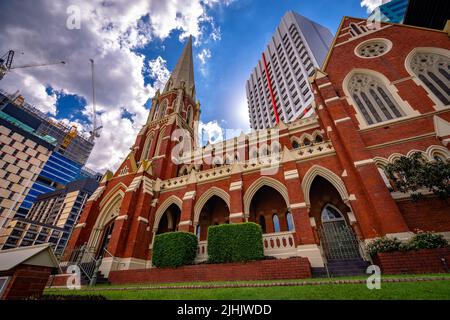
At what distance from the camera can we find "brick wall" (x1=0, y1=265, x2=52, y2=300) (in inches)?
148

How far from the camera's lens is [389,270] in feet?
24.5

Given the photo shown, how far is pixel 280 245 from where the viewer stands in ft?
37.3

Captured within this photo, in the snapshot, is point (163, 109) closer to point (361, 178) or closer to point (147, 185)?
point (147, 185)

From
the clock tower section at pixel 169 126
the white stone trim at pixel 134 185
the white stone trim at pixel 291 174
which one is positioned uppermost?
the clock tower section at pixel 169 126

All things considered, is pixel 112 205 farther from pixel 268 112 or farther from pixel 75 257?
pixel 268 112

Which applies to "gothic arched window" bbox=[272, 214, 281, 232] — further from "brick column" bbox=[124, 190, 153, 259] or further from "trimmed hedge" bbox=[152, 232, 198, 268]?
"brick column" bbox=[124, 190, 153, 259]

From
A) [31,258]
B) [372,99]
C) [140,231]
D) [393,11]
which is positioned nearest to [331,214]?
[372,99]

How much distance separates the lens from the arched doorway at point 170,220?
57.5 feet

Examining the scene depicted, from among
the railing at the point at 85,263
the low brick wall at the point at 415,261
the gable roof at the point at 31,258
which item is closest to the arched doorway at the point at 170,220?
the railing at the point at 85,263

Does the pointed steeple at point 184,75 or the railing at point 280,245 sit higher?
the pointed steeple at point 184,75

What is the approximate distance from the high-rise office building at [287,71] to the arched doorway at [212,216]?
28894 mm

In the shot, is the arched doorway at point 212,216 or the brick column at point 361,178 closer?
the brick column at point 361,178

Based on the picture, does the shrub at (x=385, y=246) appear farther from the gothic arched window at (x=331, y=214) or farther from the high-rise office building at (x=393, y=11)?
the high-rise office building at (x=393, y=11)

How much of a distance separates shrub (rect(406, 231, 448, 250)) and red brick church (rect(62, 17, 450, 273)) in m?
1.20
